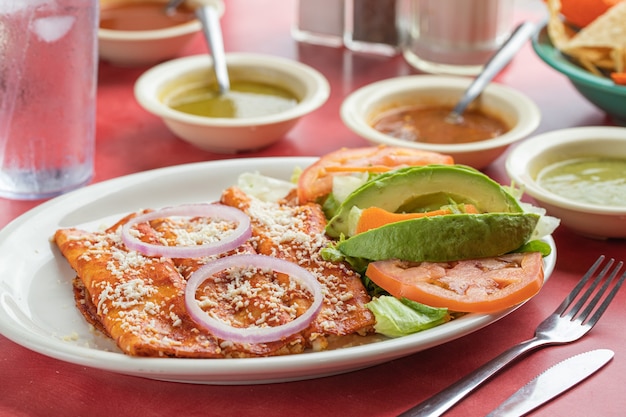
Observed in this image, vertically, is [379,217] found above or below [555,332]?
above

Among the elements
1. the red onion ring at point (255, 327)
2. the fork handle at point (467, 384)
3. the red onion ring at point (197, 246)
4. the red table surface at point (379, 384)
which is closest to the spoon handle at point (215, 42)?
the red table surface at point (379, 384)

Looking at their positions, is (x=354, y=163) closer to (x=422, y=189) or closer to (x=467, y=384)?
(x=422, y=189)

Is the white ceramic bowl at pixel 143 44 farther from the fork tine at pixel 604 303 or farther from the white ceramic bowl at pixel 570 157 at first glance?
the fork tine at pixel 604 303

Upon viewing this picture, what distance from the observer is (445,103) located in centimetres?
275

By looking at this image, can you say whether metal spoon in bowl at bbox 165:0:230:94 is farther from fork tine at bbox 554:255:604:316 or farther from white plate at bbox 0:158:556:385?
fork tine at bbox 554:255:604:316

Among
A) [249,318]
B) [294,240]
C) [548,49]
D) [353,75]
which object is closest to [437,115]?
[548,49]

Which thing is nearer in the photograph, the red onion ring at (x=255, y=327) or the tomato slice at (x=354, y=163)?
the red onion ring at (x=255, y=327)

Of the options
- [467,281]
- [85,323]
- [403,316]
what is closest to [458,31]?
[467,281]

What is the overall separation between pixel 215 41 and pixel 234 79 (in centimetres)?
14

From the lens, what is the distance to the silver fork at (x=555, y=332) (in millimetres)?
1492

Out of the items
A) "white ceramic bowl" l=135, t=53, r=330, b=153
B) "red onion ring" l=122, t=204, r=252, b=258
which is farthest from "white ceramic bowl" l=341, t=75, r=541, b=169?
"red onion ring" l=122, t=204, r=252, b=258

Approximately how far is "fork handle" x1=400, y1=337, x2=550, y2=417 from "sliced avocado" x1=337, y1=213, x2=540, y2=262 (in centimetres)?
18

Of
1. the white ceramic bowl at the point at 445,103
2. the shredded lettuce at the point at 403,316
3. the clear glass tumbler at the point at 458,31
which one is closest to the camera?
the shredded lettuce at the point at 403,316

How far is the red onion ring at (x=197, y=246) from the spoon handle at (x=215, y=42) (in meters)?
0.96
